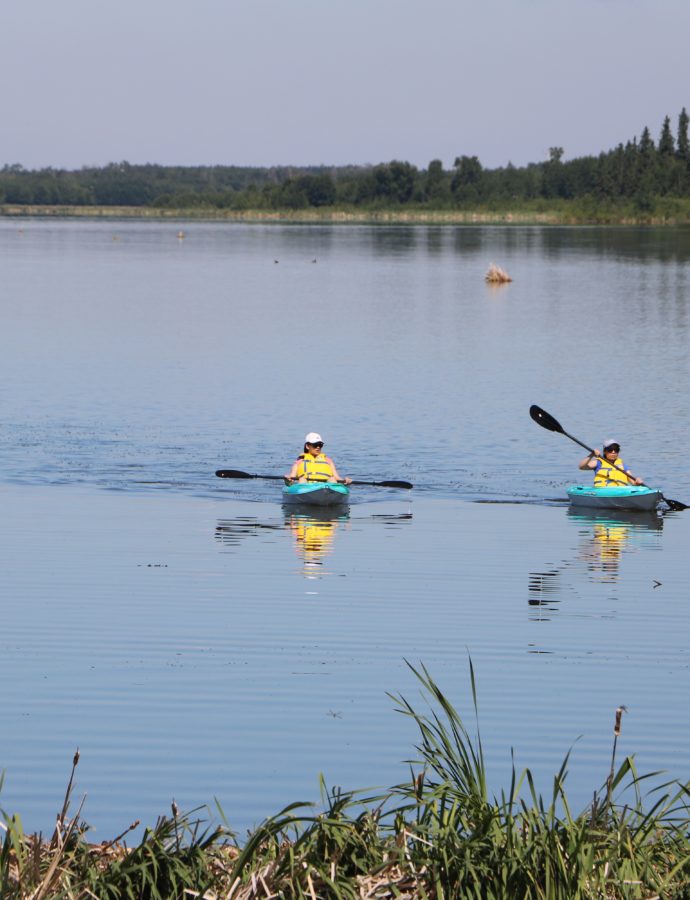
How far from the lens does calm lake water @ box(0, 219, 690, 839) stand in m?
12.0

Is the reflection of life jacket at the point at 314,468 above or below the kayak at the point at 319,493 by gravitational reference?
above

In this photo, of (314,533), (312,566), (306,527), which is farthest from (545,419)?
(312,566)

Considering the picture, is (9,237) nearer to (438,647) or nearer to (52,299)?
(52,299)

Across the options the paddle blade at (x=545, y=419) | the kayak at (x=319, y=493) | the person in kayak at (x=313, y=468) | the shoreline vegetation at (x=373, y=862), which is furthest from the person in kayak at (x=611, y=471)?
the shoreline vegetation at (x=373, y=862)

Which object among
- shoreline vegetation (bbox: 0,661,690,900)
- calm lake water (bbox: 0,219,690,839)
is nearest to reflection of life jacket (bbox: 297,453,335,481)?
calm lake water (bbox: 0,219,690,839)

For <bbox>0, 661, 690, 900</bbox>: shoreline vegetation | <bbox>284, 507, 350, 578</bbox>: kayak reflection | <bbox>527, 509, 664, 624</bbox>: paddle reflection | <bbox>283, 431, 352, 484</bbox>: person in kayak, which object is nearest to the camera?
<bbox>0, 661, 690, 900</bbox>: shoreline vegetation

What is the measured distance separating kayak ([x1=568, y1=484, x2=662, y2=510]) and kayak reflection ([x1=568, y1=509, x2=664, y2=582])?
0.14m

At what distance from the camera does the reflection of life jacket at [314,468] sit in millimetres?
25266

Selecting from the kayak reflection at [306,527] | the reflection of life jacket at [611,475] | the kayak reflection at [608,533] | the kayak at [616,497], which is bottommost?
the kayak reflection at [608,533]

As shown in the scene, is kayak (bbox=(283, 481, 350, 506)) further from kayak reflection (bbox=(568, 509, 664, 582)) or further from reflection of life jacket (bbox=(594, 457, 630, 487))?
reflection of life jacket (bbox=(594, 457, 630, 487))

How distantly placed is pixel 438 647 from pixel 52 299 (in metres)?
60.4

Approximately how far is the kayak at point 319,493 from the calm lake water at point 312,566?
0.52m

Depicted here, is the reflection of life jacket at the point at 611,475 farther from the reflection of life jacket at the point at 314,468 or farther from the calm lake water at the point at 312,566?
the reflection of life jacket at the point at 314,468

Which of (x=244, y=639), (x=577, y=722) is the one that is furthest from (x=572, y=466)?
(x=577, y=722)
